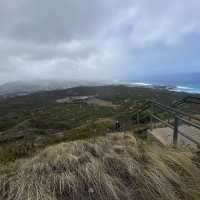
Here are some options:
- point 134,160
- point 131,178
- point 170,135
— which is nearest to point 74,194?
point 131,178

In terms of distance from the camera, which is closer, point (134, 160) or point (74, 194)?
point (74, 194)

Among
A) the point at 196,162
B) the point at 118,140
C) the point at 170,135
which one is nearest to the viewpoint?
the point at 196,162

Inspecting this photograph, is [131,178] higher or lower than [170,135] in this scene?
higher

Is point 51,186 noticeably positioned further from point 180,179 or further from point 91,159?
point 180,179

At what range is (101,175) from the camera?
114 inches

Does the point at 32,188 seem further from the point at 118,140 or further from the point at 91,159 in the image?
the point at 118,140

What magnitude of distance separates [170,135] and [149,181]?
10.6ft

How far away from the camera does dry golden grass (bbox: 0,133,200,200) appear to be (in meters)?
2.71

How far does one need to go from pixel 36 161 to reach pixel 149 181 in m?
1.52

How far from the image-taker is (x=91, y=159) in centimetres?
320

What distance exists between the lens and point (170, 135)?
19.4ft

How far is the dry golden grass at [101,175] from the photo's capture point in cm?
271

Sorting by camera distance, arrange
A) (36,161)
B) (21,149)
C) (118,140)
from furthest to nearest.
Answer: (21,149)
(118,140)
(36,161)

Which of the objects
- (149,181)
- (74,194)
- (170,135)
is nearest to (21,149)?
(74,194)
